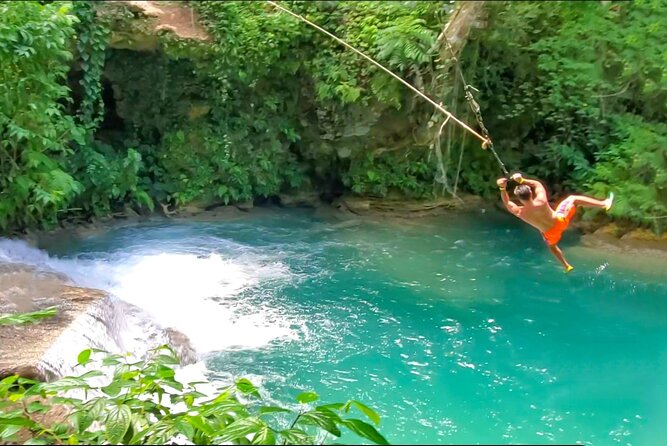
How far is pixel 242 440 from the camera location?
1.66 metres

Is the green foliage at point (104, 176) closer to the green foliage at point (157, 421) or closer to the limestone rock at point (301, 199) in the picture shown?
the limestone rock at point (301, 199)

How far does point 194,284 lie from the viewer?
5.93 metres

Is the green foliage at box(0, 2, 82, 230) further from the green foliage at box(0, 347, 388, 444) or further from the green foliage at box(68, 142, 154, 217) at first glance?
the green foliage at box(0, 347, 388, 444)

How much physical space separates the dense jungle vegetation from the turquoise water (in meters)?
0.73

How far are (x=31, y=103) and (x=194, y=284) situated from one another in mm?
2144

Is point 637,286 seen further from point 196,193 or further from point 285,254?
point 196,193

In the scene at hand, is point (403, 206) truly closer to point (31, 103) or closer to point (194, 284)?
point (194, 284)

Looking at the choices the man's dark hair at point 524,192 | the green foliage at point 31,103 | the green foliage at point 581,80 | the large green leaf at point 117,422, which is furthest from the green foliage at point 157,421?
the green foliage at point 581,80

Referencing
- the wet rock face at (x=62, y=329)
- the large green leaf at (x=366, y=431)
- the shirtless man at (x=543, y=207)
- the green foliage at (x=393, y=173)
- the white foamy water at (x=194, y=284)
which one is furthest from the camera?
the green foliage at (x=393, y=173)

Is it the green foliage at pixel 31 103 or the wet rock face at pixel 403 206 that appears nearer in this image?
the green foliage at pixel 31 103

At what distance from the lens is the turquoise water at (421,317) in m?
4.01

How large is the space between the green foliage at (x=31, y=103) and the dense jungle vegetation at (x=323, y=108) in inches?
0.7

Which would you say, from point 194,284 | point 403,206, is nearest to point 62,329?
point 194,284

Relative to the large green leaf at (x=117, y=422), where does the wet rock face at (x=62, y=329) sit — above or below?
below
